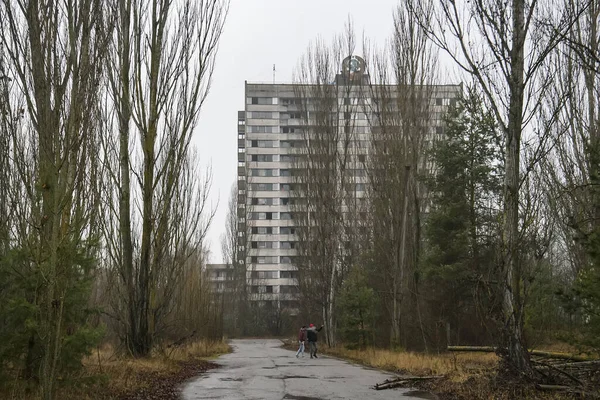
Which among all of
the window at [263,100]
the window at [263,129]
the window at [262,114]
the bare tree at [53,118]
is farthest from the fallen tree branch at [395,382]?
the window at [263,100]

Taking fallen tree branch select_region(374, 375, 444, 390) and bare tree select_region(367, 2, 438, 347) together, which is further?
bare tree select_region(367, 2, 438, 347)

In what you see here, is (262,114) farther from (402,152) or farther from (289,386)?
(289,386)

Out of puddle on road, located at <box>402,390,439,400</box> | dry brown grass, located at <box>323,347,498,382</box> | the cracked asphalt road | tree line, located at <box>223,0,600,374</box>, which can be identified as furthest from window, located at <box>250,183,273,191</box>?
puddle on road, located at <box>402,390,439,400</box>

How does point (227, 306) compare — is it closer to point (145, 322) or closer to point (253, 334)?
point (253, 334)

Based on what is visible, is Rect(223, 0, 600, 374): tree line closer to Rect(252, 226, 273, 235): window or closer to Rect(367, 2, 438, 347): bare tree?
Rect(367, 2, 438, 347): bare tree

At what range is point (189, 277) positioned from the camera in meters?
30.5

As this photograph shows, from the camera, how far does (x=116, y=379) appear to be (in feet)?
38.4

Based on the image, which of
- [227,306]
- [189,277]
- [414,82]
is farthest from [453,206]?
[227,306]

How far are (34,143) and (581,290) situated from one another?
386 inches

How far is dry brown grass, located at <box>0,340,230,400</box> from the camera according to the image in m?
→ 9.03

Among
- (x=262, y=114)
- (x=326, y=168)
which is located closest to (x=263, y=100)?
(x=262, y=114)

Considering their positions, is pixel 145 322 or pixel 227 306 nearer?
pixel 145 322

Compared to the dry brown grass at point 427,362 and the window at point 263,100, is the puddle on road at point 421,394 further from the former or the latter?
the window at point 263,100

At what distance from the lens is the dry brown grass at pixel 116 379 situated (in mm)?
9031
